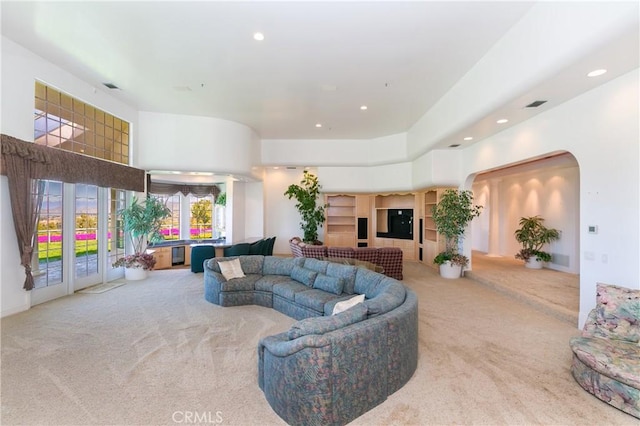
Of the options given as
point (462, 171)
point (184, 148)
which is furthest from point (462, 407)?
point (184, 148)

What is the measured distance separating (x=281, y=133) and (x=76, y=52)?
4.84 meters

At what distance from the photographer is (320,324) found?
2.35m

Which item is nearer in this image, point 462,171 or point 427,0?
point 427,0

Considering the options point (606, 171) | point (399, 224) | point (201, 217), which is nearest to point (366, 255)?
point (399, 224)

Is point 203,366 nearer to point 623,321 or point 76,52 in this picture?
point 623,321

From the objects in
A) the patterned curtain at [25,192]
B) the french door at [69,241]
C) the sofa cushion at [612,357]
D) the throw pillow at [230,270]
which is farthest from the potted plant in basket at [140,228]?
the sofa cushion at [612,357]

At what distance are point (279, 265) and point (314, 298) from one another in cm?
154

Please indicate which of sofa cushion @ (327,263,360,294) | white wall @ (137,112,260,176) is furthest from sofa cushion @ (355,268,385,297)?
white wall @ (137,112,260,176)

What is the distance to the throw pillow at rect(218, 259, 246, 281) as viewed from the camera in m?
5.26

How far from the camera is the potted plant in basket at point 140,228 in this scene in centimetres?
677

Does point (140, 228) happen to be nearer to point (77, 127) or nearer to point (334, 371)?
point (77, 127)

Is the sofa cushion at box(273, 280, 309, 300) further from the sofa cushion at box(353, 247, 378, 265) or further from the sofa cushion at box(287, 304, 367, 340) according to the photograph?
the sofa cushion at box(287, 304, 367, 340)

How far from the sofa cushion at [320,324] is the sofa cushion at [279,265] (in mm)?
2880

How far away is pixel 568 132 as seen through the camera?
4.13 metres
